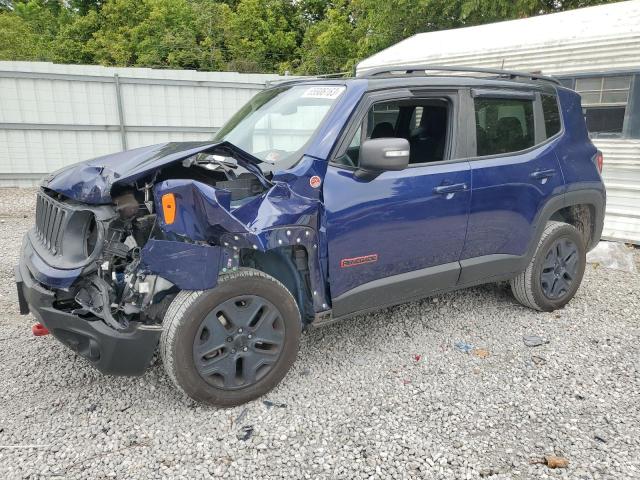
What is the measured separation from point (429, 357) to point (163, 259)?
2.05 meters

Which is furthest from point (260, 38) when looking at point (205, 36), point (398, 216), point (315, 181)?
point (315, 181)

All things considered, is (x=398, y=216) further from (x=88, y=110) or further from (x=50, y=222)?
(x=88, y=110)

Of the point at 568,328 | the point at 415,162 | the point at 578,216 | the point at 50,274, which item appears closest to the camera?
the point at 50,274

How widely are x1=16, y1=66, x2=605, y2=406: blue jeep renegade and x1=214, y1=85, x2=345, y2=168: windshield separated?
2cm

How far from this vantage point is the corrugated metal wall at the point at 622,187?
6.57 meters

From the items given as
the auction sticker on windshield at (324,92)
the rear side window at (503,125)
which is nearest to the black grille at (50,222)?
the auction sticker on windshield at (324,92)

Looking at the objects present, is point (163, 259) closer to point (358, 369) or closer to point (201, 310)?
point (201, 310)

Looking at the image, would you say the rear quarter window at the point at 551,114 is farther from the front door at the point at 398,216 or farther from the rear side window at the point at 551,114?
the front door at the point at 398,216

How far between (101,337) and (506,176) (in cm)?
298

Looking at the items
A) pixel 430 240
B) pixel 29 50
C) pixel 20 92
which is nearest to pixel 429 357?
pixel 430 240

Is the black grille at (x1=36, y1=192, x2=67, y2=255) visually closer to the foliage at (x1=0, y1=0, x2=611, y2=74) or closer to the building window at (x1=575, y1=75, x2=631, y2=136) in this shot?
the building window at (x1=575, y1=75, x2=631, y2=136)

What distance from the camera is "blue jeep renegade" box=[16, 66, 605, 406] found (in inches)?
105

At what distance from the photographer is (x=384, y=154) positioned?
9.77 ft

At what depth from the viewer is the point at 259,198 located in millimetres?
2916
